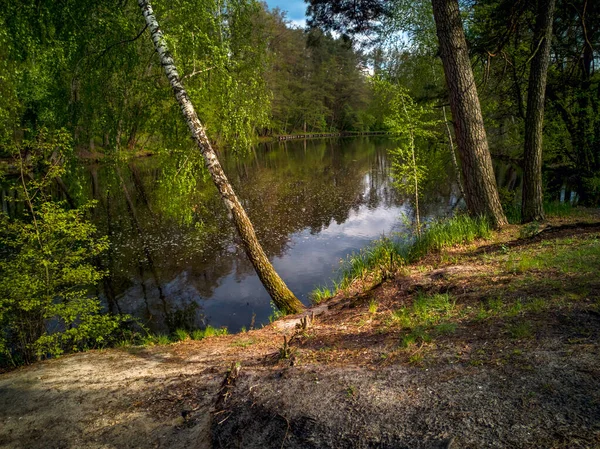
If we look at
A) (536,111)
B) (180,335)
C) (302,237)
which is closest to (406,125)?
(536,111)

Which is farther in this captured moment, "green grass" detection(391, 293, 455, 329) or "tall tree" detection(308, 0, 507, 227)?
"tall tree" detection(308, 0, 507, 227)

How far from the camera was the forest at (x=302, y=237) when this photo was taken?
127 inches

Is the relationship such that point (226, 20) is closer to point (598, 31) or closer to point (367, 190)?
point (598, 31)

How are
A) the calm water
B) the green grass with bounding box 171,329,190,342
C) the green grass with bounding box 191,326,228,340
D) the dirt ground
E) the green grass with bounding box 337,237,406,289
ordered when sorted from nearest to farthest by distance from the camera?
the dirt ground
the green grass with bounding box 191,326,228,340
the green grass with bounding box 171,329,190,342
the green grass with bounding box 337,237,406,289
the calm water

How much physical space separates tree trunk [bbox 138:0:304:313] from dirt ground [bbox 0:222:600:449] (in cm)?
192

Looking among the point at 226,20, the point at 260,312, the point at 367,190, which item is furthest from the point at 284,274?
the point at 367,190

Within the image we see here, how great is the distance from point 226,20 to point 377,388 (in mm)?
10871

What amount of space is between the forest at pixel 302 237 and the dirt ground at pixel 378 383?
0.03 meters

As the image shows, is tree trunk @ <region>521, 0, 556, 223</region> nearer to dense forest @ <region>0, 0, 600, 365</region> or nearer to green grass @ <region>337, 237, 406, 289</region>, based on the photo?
dense forest @ <region>0, 0, 600, 365</region>

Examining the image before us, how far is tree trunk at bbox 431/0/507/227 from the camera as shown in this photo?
742cm

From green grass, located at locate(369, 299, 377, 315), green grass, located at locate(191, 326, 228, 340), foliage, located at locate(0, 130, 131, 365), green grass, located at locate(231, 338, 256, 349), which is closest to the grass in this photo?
green grass, located at locate(369, 299, 377, 315)

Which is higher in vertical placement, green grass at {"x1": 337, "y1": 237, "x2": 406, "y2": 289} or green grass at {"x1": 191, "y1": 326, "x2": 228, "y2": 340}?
green grass at {"x1": 337, "y1": 237, "x2": 406, "y2": 289}

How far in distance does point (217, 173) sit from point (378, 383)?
523cm

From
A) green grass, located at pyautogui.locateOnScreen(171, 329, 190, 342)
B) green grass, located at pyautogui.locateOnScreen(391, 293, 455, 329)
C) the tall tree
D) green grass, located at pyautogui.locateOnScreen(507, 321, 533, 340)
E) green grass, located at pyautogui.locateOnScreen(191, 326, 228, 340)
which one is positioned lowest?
green grass, located at pyautogui.locateOnScreen(171, 329, 190, 342)
